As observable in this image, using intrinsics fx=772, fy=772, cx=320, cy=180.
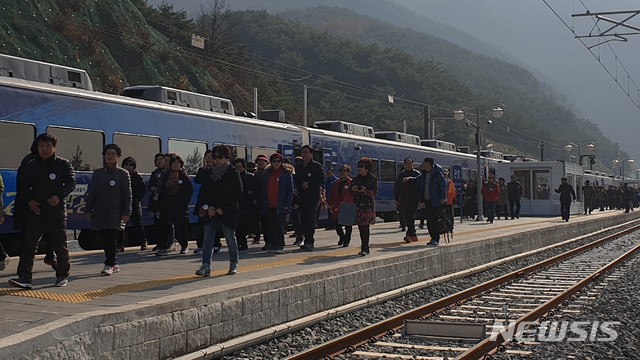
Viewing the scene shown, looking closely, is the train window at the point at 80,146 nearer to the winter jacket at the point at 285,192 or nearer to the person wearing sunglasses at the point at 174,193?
the person wearing sunglasses at the point at 174,193

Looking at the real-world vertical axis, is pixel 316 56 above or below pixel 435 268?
above

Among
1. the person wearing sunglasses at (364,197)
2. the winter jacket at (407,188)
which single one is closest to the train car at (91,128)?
the winter jacket at (407,188)

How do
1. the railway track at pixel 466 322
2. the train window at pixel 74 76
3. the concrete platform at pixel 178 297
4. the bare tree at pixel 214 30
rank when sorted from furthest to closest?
the bare tree at pixel 214 30
the train window at pixel 74 76
the railway track at pixel 466 322
the concrete platform at pixel 178 297

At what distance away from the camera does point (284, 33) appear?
133m

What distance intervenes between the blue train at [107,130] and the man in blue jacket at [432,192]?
16.7 ft

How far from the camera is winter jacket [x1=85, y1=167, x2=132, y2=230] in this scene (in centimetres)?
971

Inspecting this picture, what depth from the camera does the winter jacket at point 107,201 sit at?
971 cm

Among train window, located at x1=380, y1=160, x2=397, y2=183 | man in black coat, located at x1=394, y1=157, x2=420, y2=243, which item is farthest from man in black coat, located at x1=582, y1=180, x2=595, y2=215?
man in black coat, located at x1=394, y1=157, x2=420, y2=243

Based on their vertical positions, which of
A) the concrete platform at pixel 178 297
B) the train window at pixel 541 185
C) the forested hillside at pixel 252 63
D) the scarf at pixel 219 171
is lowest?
the concrete platform at pixel 178 297

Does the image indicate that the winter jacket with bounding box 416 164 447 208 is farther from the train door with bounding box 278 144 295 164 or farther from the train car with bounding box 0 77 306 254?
the train door with bounding box 278 144 295 164

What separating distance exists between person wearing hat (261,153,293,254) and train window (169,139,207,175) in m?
3.76

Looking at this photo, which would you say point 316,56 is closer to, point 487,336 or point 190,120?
point 190,120

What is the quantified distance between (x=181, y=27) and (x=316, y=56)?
60.8 meters

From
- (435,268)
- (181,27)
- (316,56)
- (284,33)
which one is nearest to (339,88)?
(316,56)
